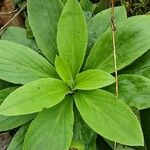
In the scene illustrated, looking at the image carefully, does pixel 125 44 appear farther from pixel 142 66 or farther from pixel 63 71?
pixel 63 71

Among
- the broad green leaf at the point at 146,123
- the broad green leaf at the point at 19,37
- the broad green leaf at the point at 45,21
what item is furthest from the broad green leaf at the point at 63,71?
the broad green leaf at the point at 146,123

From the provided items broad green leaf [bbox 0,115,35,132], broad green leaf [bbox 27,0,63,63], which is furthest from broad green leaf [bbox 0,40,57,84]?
broad green leaf [bbox 0,115,35,132]

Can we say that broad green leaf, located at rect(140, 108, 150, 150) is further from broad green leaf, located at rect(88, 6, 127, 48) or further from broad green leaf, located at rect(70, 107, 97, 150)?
broad green leaf, located at rect(88, 6, 127, 48)

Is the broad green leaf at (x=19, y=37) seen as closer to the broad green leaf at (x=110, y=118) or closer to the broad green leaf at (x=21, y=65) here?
the broad green leaf at (x=21, y=65)

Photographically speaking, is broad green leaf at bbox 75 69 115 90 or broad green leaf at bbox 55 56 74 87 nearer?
broad green leaf at bbox 75 69 115 90

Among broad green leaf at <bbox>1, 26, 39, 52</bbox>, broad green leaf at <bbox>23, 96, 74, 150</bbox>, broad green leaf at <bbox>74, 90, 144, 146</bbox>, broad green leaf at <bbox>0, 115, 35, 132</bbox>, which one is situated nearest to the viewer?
broad green leaf at <bbox>74, 90, 144, 146</bbox>

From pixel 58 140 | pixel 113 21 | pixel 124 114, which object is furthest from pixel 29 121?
pixel 113 21

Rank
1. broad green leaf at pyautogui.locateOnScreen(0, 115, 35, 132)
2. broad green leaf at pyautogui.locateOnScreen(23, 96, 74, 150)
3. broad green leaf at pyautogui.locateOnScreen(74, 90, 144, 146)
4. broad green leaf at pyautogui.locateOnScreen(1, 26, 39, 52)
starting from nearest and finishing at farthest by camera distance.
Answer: broad green leaf at pyautogui.locateOnScreen(74, 90, 144, 146)
broad green leaf at pyautogui.locateOnScreen(23, 96, 74, 150)
broad green leaf at pyautogui.locateOnScreen(0, 115, 35, 132)
broad green leaf at pyautogui.locateOnScreen(1, 26, 39, 52)
